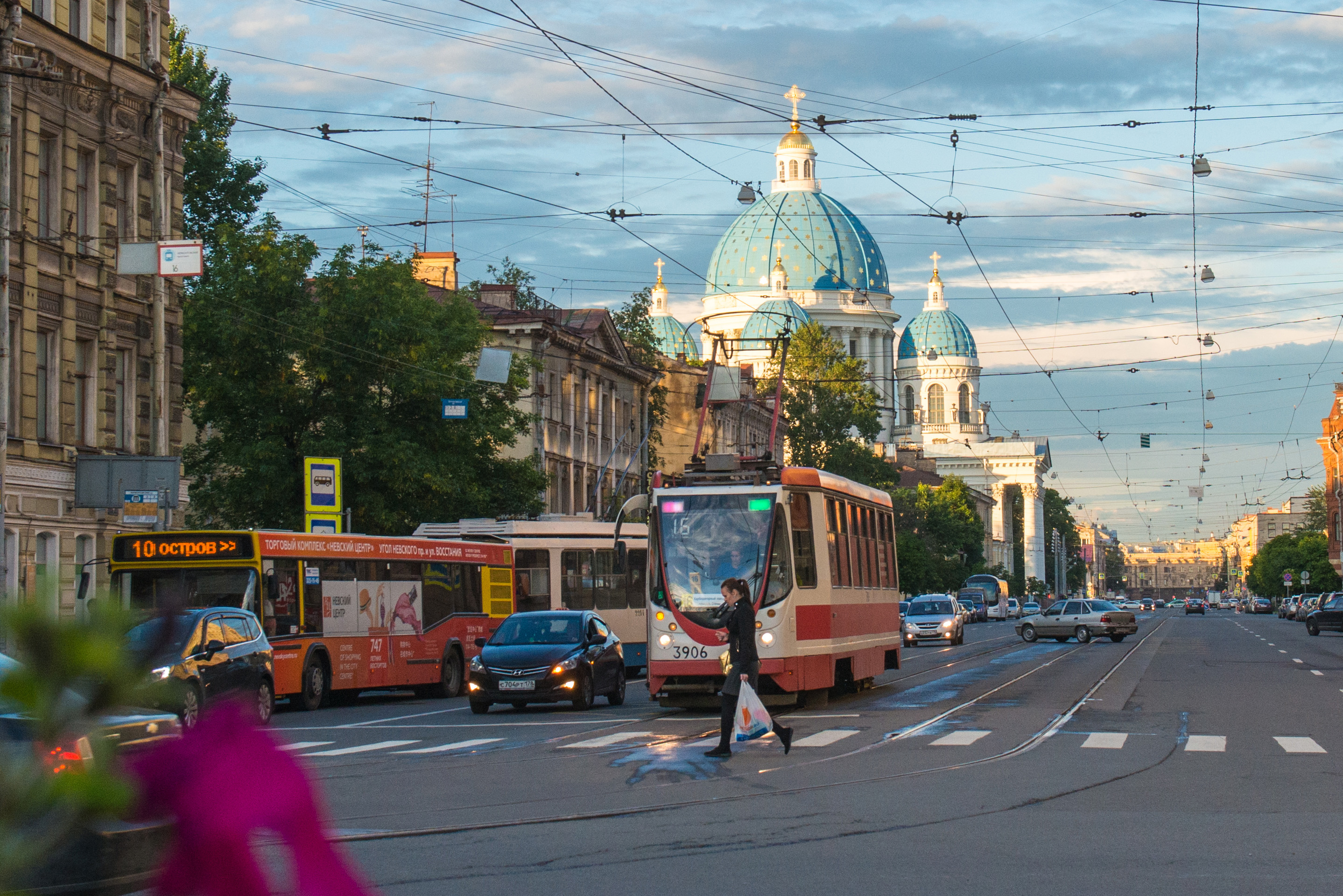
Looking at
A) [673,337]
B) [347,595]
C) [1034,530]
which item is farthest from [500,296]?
[1034,530]

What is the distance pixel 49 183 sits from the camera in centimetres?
2984

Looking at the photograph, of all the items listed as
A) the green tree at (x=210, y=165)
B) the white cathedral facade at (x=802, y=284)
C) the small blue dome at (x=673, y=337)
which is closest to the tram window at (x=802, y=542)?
the green tree at (x=210, y=165)

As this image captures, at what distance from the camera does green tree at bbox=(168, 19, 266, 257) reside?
51.7 meters

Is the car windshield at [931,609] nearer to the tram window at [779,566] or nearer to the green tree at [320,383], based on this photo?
the green tree at [320,383]

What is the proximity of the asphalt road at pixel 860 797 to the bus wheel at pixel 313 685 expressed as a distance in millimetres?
299

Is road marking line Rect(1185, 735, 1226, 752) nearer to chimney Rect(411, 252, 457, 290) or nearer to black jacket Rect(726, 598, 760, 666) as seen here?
black jacket Rect(726, 598, 760, 666)

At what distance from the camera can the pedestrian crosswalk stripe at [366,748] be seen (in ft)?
56.4

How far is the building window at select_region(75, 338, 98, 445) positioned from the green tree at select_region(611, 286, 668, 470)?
3778 centimetres

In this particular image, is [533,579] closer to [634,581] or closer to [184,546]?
[634,581]

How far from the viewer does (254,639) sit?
67.5 ft

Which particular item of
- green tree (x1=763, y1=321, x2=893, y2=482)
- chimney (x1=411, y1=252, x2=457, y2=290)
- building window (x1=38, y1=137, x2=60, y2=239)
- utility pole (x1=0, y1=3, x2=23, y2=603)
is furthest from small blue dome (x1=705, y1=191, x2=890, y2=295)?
utility pole (x1=0, y1=3, x2=23, y2=603)

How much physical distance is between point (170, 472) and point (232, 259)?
34.5 feet

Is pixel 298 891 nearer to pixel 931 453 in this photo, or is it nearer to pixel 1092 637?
pixel 1092 637

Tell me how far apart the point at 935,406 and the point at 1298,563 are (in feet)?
174
